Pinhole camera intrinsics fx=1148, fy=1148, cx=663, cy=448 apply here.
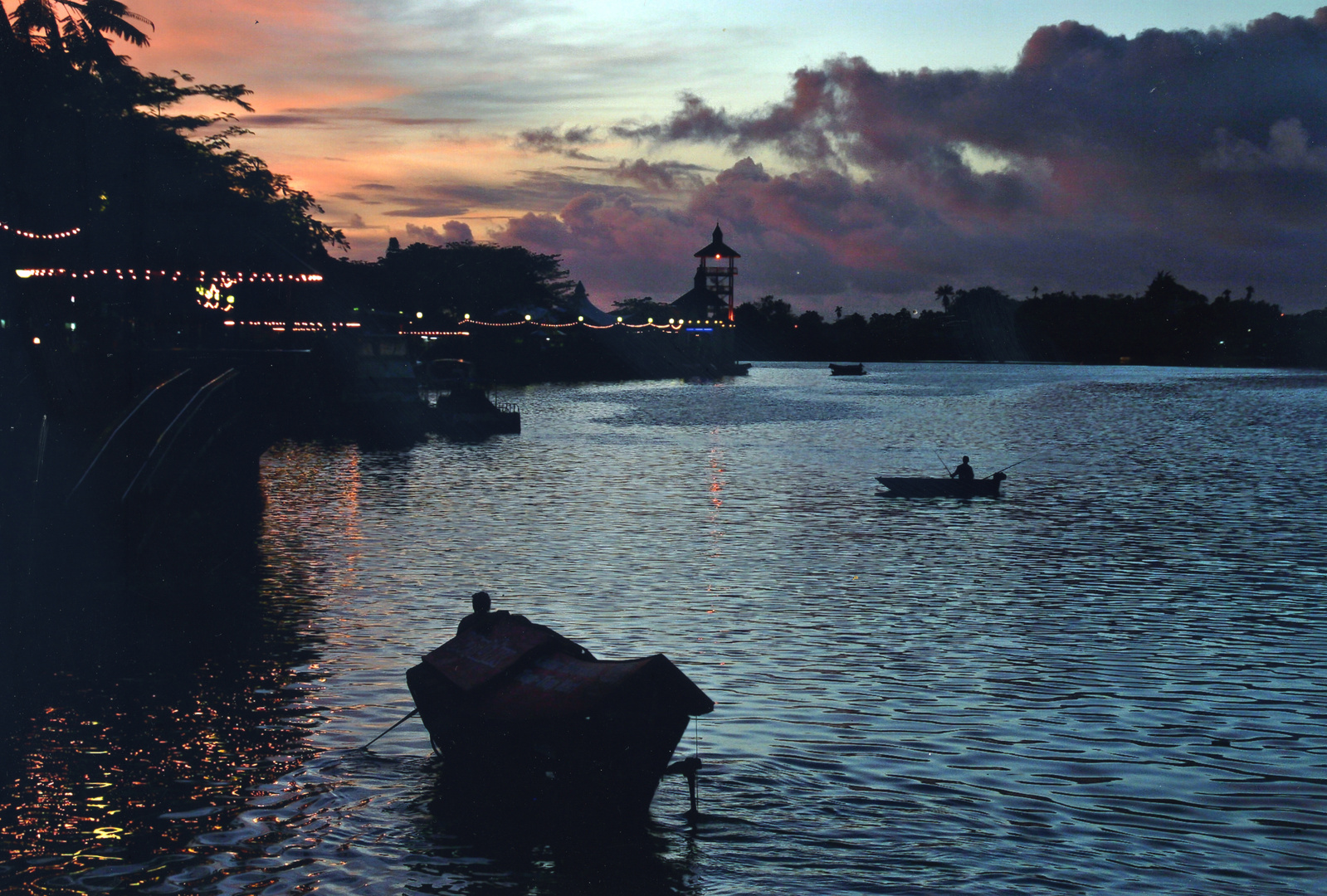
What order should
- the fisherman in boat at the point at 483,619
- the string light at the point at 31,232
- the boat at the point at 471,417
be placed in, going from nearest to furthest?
the fisherman in boat at the point at 483,619 → the string light at the point at 31,232 → the boat at the point at 471,417

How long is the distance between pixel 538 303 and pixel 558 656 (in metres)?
175

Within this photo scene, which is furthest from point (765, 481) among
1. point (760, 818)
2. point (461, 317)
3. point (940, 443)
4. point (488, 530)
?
point (461, 317)

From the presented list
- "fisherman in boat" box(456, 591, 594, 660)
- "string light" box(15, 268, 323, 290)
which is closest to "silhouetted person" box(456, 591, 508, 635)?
"fisherman in boat" box(456, 591, 594, 660)

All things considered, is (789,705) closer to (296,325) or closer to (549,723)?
(549,723)

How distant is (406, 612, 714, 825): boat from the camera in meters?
11.7

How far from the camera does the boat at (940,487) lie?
4222 centimetres

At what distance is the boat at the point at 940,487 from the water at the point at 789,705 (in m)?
0.63

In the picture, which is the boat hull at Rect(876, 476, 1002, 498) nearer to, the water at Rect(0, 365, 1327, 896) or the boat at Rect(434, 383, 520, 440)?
the water at Rect(0, 365, 1327, 896)

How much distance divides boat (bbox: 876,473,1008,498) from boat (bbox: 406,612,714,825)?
30.3 metres

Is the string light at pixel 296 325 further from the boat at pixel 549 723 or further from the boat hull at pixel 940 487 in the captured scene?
the boat at pixel 549 723

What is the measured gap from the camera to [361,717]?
16.3 meters

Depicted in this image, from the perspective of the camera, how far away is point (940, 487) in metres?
42.2

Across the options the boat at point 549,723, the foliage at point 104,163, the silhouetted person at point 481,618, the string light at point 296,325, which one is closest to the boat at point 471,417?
the string light at point 296,325

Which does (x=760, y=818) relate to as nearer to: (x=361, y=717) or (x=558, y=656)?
(x=558, y=656)
